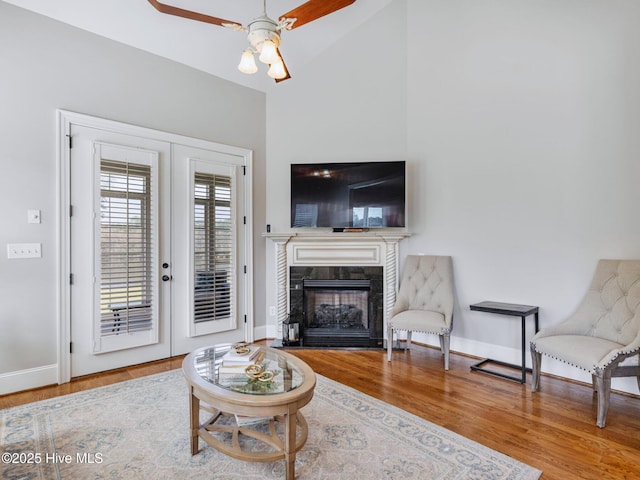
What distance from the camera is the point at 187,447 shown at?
2164 millimetres

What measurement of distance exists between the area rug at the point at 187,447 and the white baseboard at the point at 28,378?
41 centimetres

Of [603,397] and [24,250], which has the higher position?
[24,250]

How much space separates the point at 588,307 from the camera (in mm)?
3008

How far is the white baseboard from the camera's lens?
9.71 ft

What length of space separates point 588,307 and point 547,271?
48cm

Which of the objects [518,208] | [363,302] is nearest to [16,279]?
[363,302]

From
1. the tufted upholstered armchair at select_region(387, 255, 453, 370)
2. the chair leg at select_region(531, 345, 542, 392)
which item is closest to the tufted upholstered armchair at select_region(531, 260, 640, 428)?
the chair leg at select_region(531, 345, 542, 392)

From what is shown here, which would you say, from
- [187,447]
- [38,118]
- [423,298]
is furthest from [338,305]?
[38,118]

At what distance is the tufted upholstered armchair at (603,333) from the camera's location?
8.05 feet

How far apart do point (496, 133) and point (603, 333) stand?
2.13 m

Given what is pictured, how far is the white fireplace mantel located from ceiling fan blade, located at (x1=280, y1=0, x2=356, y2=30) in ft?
7.59

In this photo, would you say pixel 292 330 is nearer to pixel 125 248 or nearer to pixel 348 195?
pixel 348 195

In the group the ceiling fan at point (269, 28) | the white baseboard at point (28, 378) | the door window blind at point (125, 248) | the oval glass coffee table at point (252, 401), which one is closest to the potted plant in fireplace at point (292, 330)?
the door window blind at point (125, 248)

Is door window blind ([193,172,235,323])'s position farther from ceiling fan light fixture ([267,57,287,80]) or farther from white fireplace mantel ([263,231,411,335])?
ceiling fan light fixture ([267,57,287,80])
